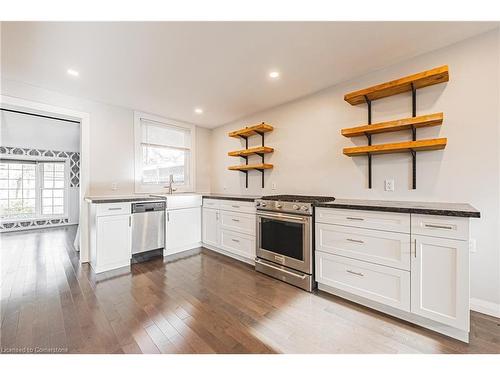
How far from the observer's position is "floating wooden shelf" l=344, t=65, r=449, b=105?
188 cm

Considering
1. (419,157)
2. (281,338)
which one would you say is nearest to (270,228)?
(281,338)

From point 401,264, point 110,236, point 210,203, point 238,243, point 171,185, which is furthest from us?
point 171,185

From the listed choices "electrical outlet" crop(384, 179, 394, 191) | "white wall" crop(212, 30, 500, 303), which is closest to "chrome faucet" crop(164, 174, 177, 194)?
"white wall" crop(212, 30, 500, 303)

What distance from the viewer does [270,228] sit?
2.71 metres

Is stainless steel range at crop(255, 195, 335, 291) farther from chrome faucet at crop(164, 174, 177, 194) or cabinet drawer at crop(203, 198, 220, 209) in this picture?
chrome faucet at crop(164, 174, 177, 194)

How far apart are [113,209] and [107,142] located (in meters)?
1.24

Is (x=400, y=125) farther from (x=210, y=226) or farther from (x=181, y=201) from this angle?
(x=181, y=201)

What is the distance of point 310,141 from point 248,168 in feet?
3.75

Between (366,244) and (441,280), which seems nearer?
(441,280)

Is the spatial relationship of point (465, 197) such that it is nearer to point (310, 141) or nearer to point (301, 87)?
point (310, 141)

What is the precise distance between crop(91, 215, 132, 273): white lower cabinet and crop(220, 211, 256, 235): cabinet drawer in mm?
1357

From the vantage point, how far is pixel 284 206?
252cm

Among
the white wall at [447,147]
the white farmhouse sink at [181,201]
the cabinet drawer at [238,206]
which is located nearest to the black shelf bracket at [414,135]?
the white wall at [447,147]

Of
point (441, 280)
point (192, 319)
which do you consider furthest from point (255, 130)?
point (441, 280)
